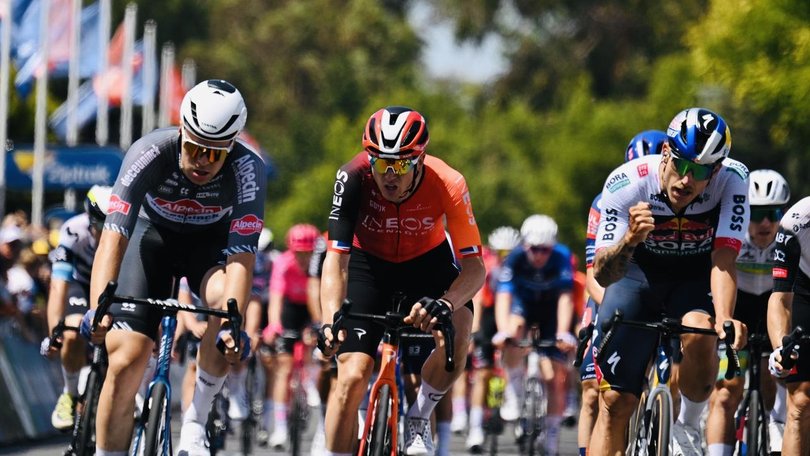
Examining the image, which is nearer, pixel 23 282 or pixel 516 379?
pixel 516 379

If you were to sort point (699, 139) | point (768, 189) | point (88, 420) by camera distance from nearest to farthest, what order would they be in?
1. point (699, 139)
2. point (88, 420)
3. point (768, 189)

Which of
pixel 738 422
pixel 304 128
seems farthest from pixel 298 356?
pixel 304 128

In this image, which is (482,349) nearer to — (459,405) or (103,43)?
(459,405)

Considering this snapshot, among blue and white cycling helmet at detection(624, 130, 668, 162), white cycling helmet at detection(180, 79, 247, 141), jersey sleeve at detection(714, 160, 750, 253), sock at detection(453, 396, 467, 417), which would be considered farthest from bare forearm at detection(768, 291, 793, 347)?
sock at detection(453, 396, 467, 417)

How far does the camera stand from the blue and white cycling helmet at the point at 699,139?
939 centimetres

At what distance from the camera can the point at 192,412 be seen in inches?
373

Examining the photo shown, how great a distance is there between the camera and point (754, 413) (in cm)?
1057

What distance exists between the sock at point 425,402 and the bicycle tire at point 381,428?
2.36ft

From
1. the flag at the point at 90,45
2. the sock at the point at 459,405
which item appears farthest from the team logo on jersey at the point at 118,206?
the flag at the point at 90,45

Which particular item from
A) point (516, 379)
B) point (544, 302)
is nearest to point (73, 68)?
point (516, 379)

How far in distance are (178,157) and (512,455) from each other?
29.5 feet

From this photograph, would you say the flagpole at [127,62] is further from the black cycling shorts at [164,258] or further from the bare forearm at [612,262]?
the bare forearm at [612,262]

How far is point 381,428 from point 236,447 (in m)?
8.61

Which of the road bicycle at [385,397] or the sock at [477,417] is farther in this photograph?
the sock at [477,417]
